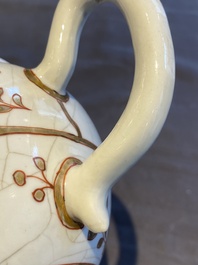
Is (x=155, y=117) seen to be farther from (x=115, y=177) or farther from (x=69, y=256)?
(x=69, y=256)

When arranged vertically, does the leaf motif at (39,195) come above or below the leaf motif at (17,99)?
below

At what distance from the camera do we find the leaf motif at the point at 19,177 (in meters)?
0.46

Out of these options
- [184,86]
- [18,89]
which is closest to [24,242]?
[18,89]

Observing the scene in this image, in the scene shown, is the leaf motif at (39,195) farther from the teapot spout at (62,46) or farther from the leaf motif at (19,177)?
the teapot spout at (62,46)

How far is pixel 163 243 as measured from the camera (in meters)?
0.84

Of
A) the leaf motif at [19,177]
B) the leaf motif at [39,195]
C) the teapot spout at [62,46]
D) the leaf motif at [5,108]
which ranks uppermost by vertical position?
the teapot spout at [62,46]

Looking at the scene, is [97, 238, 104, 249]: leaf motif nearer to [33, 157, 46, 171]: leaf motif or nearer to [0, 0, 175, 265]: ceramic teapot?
[0, 0, 175, 265]: ceramic teapot

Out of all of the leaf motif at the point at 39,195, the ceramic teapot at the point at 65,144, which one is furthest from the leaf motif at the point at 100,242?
the leaf motif at the point at 39,195

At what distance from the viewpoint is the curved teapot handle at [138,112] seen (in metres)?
0.43

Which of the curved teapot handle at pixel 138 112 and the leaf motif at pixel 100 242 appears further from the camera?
the leaf motif at pixel 100 242

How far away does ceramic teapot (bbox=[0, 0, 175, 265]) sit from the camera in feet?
1.41

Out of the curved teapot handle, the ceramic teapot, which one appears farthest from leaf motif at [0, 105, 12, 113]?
the curved teapot handle

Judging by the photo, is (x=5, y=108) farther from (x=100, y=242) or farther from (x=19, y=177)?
(x=100, y=242)

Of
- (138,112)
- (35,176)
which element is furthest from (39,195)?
(138,112)
